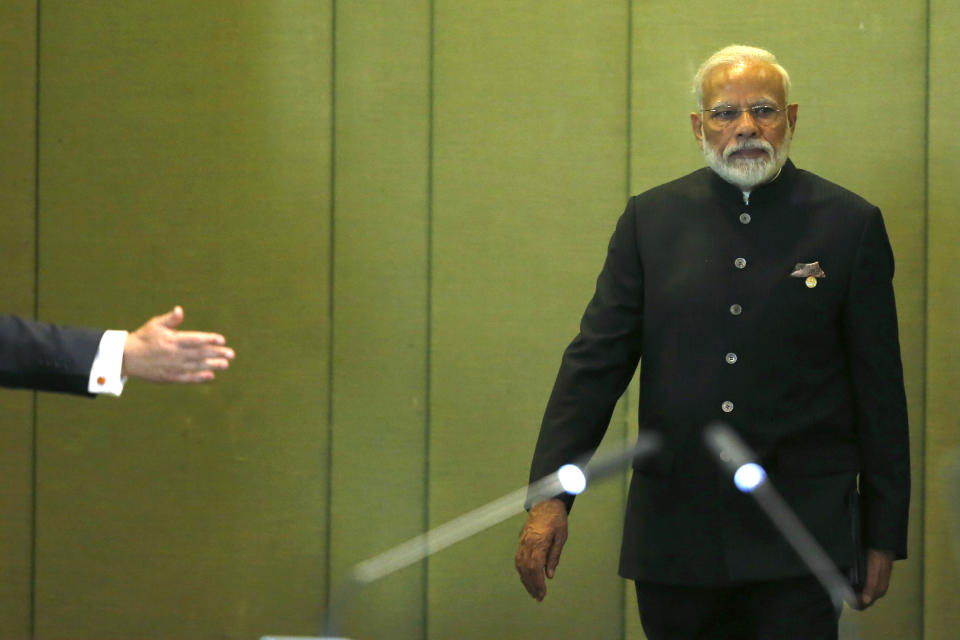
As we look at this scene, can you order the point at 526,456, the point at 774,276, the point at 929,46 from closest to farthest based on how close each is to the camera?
the point at 774,276 → the point at 929,46 → the point at 526,456

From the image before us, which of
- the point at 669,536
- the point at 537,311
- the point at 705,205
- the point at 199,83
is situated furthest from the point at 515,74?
the point at 669,536

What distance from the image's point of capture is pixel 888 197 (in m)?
2.73

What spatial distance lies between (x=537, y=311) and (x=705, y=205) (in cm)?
88

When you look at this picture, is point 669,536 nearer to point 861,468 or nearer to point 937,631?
point 861,468

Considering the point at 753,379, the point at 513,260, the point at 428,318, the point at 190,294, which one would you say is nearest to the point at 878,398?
the point at 753,379

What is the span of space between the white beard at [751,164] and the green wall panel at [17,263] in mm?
1776

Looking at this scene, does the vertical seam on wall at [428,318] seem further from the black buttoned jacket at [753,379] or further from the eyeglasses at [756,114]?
the eyeglasses at [756,114]

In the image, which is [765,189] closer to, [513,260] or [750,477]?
[750,477]

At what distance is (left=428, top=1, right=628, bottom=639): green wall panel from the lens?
286cm

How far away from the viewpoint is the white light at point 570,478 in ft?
6.44

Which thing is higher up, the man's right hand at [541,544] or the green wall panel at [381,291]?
the green wall panel at [381,291]

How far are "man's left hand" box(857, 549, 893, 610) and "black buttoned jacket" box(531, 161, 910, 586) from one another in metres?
0.02

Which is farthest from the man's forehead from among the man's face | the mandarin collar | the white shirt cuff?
the white shirt cuff

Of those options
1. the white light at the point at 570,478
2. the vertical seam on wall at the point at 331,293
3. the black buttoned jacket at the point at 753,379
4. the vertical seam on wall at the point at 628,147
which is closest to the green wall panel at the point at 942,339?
the vertical seam on wall at the point at 628,147
